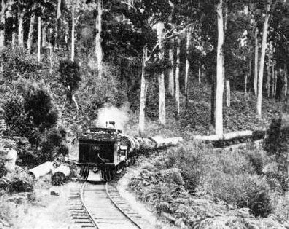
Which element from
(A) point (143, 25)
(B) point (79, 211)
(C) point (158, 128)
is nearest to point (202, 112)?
(C) point (158, 128)

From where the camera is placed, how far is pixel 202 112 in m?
43.2

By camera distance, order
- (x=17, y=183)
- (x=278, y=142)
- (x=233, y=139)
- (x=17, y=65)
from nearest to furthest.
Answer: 1. (x=17, y=183)
2. (x=278, y=142)
3. (x=233, y=139)
4. (x=17, y=65)

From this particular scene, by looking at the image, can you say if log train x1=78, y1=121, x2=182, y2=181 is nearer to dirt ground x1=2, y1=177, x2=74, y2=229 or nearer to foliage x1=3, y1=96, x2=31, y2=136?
dirt ground x1=2, y1=177, x2=74, y2=229

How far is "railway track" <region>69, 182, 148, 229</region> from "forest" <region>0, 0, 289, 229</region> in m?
1.27

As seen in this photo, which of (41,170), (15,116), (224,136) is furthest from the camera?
(224,136)

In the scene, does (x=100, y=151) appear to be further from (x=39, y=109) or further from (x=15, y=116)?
(x=15, y=116)

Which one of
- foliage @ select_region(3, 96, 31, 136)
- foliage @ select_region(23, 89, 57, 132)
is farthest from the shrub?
foliage @ select_region(3, 96, 31, 136)

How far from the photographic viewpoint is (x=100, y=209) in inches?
580

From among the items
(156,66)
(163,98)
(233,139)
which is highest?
(156,66)

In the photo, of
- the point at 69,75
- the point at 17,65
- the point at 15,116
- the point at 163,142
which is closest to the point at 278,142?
the point at 163,142

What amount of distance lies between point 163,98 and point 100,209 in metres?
20.8

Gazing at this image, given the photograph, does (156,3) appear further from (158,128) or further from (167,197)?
(167,197)

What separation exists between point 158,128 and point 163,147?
733 centimetres

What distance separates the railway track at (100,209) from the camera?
12.9m
